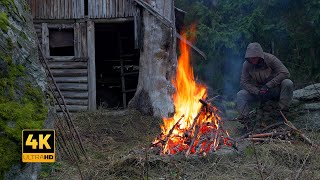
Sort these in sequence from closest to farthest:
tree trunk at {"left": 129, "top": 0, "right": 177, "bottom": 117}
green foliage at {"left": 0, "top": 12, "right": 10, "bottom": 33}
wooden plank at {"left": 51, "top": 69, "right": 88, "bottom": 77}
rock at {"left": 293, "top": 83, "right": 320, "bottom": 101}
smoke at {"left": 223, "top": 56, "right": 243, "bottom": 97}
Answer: green foliage at {"left": 0, "top": 12, "right": 10, "bottom": 33}, rock at {"left": 293, "top": 83, "right": 320, "bottom": 101}, tree trunk at {"left": 129, "top": 0, "right": 177, "bottom": 117}, wooden plank at {"left": 51, "top": 69, "right": 88, "bottom": 77}, smoke at {"left": 223, "top": 56, "right": 243, "bottom": 97}

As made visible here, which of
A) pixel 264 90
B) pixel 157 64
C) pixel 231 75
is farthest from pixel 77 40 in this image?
pixel 231 75

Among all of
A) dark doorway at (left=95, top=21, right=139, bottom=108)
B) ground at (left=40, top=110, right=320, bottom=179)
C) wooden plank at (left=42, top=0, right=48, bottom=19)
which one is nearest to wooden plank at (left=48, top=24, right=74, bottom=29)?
wooden plank at (left=42, top=0, right=48, bottom=19)

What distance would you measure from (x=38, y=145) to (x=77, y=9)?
7547 mm

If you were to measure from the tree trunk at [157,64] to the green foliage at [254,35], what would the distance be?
4222 mm

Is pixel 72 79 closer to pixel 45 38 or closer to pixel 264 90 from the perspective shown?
pixel 45 38

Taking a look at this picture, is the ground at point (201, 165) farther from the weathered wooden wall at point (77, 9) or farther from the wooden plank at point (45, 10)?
the wooden plank at point (45, 10)

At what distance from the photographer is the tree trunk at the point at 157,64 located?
9172 mm

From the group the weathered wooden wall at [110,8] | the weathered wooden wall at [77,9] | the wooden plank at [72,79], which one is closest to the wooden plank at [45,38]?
the weathered wooden wall at [77,9]

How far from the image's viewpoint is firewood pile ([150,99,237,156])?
211 inches

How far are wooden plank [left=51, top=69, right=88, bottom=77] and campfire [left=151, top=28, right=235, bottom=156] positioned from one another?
151 inches

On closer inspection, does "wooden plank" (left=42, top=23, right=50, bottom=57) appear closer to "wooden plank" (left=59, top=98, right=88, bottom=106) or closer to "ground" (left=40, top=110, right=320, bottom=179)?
"wooden plank" (left=59, top=98, right=88, bottom=106)


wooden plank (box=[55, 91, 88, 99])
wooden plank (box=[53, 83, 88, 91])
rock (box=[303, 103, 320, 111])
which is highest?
wooden plank (box=[53, 83, 88, 91])

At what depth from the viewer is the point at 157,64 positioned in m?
9.25

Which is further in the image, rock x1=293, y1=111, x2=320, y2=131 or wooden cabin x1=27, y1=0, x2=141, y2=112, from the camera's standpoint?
wooden cabin x1=27, y1=0, x2=141, y2=112
